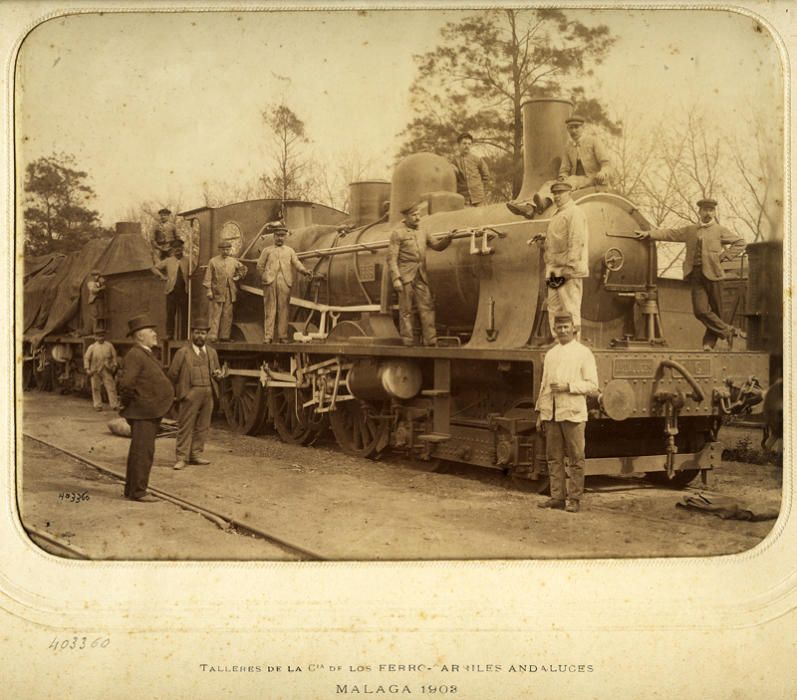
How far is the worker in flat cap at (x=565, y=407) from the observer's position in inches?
251

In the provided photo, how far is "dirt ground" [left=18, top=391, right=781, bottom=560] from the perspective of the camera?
552 cm

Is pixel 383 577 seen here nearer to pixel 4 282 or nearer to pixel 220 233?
pixel 4 282

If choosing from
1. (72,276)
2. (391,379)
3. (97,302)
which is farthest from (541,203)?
(97,302)

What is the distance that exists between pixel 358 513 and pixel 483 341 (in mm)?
2117

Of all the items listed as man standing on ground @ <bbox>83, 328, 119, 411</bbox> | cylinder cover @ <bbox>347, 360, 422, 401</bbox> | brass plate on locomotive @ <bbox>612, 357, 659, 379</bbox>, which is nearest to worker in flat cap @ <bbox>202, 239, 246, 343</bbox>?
man standing on ground @ <bbox>83, 328, 119, 411</bbox>

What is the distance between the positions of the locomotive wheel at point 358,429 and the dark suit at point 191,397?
5.52ft

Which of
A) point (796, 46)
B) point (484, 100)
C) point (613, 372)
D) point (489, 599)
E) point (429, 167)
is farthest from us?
point (429, 167)

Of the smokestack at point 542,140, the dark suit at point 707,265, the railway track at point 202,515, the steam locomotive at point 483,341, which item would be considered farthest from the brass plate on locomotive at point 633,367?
the railway track at point 202,515

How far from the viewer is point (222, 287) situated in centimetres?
1052

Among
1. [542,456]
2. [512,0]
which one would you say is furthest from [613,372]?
[512,0]

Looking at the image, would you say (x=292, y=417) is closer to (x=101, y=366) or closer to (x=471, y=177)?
(x=101, y=366)

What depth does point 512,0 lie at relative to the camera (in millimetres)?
5500

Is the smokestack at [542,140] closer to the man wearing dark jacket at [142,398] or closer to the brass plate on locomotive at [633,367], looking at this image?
the brass plate on locomotive at [633,367]

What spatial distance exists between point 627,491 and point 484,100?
362 cm
